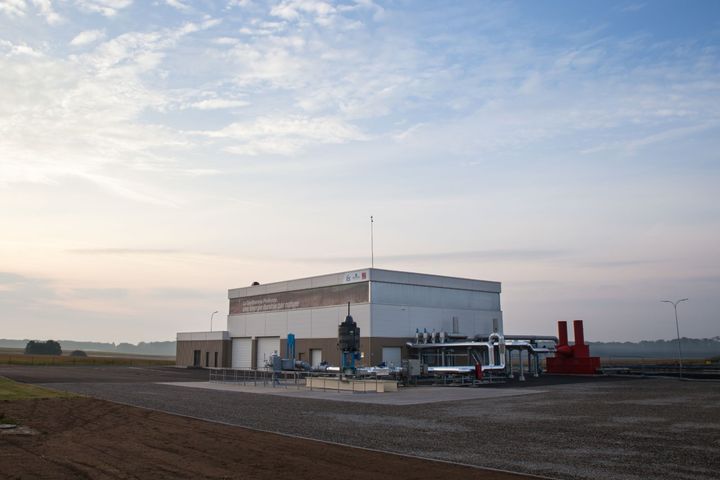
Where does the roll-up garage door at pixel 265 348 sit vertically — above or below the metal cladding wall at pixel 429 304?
below

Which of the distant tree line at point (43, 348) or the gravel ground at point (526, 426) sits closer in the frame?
the gravel ground at point (526, 426)

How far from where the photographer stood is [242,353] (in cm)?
7994

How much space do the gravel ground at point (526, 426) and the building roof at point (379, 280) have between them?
28.9 meters

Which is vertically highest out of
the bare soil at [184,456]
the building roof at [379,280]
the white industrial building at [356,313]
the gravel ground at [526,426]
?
the building roof at [379,280]

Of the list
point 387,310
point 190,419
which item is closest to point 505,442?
point 190,419

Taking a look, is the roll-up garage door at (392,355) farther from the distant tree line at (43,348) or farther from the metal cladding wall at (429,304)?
the distant tree line at (43,348)

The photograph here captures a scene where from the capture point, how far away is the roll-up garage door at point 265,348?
243 ft

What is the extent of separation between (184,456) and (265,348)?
62303mm

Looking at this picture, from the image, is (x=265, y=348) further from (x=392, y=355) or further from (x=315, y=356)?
(x=392, y=355)

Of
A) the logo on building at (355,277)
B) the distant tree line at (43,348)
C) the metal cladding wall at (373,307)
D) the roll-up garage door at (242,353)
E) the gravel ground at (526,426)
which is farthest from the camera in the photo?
the distant tree line at (43,348)

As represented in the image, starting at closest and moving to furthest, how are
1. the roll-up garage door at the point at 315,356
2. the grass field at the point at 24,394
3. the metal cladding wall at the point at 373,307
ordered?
the grass field at the point at 24,394
the metal cladding wall at the point at 373,307
the roll-up garage door at the point at 315,356

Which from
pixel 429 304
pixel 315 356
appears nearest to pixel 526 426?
pixel 429 304

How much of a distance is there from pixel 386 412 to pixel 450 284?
43.7 metres

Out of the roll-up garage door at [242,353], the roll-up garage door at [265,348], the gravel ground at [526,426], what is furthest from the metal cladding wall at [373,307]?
the gravel ground at [526,426]
